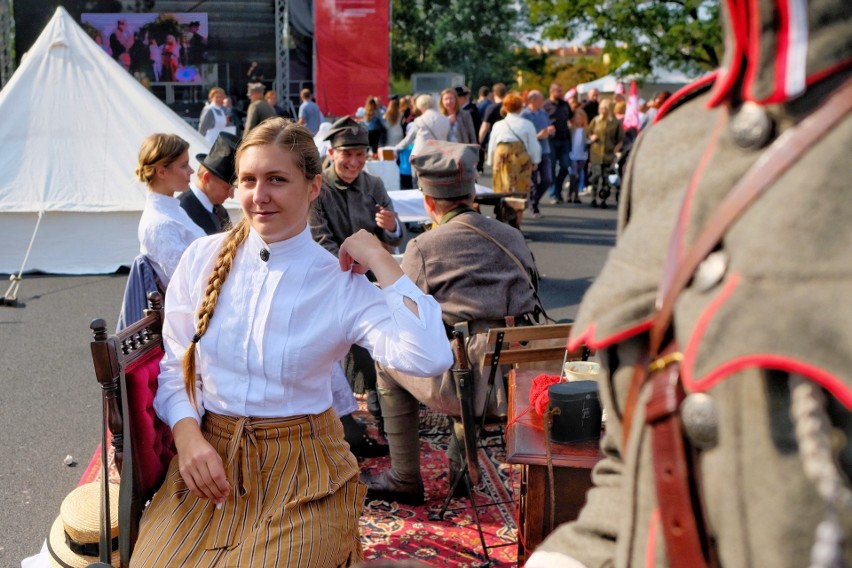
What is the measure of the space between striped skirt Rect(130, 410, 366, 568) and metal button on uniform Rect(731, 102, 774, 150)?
1.66 m

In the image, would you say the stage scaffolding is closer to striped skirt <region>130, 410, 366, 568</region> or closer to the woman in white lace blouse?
the woman in white lace blouse

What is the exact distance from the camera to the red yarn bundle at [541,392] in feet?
9.33

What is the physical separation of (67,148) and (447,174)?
5849 millimetres

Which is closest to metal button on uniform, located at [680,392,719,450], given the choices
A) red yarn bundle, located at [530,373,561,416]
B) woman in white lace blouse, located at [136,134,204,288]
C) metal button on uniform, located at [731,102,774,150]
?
metal button on uniform, located at [731,102,774,150]

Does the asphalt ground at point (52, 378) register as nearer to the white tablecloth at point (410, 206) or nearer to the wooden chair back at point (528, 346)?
the white tablecloth at point (410, 206)

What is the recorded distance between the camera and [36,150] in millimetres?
8320

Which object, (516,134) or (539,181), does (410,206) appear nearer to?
(516,134)

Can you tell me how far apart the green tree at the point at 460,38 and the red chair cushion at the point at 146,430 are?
37961mm

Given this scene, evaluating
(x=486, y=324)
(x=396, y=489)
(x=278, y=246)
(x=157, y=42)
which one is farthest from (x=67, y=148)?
(x=157, y=42)

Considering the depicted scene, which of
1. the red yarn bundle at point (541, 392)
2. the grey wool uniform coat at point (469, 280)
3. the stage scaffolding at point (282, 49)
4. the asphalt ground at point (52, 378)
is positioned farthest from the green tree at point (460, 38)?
the red yarn bundle at point (541, 392)

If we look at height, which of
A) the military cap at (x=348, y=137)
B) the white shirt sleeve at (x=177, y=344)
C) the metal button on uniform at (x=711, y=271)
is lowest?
the white shirt sleeve at (x=177, y=344)

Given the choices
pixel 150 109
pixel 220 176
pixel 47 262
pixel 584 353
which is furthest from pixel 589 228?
pixel 584 353

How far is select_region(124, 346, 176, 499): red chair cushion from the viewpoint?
8.31 feet

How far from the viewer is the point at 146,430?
256 cm
